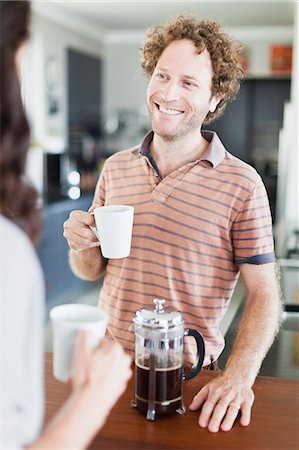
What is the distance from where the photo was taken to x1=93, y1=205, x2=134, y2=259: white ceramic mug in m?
0.91

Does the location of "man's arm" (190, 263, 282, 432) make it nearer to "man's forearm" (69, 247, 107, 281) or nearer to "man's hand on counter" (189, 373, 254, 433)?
"man's hand on counter" (189, 373, 254, 433)

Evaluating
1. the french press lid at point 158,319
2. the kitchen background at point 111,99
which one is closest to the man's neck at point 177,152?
the french press lid at point 158,319

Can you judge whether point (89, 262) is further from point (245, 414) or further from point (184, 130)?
point (245, 414)

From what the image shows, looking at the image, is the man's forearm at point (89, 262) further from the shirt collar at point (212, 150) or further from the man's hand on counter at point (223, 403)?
the man's hand on counter at point (223, 403)

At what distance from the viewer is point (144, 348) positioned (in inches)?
31.0

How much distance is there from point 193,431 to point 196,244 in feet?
1.34

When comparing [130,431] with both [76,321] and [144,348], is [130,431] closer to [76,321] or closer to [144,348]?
[144,348]

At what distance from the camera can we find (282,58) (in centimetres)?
546

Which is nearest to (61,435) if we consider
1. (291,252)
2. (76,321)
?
(76,321)

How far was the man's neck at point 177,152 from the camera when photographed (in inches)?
46.8

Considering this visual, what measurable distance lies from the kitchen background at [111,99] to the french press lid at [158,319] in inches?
80.4

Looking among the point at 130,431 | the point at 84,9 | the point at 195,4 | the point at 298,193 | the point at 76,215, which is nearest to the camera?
Result: the point at 130,431

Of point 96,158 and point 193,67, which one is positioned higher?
point 193,67

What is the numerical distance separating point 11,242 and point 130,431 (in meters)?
0.39
